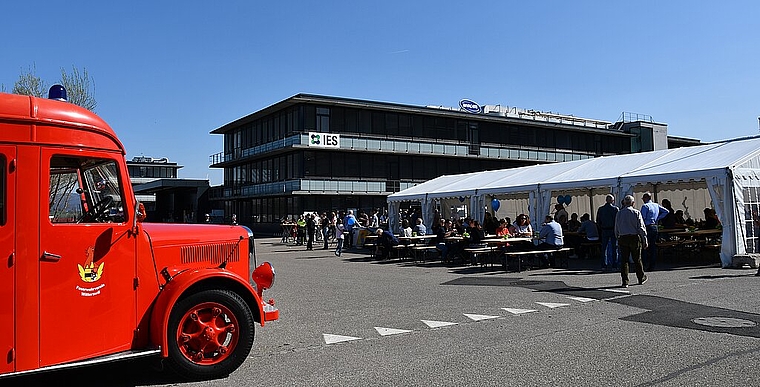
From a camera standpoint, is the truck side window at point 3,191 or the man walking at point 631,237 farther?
the man walking at point 631,237

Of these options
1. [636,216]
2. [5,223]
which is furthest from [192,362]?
[636,216]

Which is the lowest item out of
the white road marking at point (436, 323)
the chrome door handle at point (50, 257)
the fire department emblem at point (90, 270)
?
the white road marking at point (436, 323)

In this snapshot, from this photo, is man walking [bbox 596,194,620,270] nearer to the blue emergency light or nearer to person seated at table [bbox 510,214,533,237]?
person seated at table [bbox 510,214,533,237]

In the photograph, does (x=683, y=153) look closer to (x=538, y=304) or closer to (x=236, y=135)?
(x=538, y=304)

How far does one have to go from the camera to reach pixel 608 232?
14.3 meters

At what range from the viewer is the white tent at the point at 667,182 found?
1418 cm

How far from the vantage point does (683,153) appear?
17.9 metres

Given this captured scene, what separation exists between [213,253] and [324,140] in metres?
39.8

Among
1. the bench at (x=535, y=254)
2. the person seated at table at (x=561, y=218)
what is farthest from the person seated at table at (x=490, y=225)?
the bench at (x=535, y=254)

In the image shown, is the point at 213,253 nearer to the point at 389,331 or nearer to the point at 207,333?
the point at 207,333

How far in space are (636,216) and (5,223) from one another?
982cm

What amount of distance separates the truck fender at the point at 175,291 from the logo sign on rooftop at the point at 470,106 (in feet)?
160

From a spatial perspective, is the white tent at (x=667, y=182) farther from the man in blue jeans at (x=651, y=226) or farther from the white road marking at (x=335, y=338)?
the white road marking at (x=335, y=338)

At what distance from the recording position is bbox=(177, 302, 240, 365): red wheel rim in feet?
18.0
